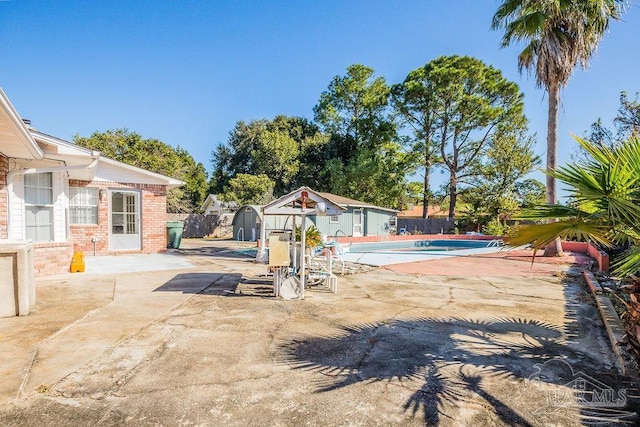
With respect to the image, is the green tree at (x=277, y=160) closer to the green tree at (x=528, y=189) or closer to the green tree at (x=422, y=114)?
the green tree at (x=422, y=114)

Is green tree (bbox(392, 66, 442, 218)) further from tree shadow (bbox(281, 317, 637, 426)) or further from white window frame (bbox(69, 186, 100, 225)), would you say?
tree shadow (bbox(281, 317, 637, 426))

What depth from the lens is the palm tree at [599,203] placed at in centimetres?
311

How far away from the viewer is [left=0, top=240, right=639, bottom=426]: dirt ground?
9.23 feet

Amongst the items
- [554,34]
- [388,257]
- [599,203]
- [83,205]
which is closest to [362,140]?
[388,257]

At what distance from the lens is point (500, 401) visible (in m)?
3.00

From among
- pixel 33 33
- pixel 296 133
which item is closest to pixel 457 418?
pixel 33 33

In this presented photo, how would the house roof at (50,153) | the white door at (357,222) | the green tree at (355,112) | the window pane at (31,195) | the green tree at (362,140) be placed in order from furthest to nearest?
the green tree at (355,112) → the green tree at (362,140) → the white door at (357,222) → the window pane at (31,195) → the house roof at (50,153)

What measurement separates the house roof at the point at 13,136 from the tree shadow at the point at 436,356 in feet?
16.0

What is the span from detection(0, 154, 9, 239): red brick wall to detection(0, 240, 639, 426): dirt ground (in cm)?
192

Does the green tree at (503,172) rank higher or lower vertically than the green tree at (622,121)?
lower

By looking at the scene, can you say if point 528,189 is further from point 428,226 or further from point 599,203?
point 599,203

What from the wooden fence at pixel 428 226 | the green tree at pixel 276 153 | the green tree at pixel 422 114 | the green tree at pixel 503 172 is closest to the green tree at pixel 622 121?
the green tree at pixel 503 172

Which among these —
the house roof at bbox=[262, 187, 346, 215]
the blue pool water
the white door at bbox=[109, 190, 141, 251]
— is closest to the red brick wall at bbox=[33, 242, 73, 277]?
the white door at bbox=[109, 190, 141, 251]

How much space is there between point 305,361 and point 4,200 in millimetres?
7845
